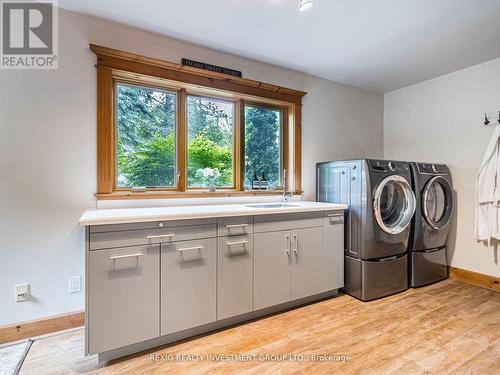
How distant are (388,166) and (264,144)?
1.33 metres

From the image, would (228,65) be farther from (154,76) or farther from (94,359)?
(94,359)

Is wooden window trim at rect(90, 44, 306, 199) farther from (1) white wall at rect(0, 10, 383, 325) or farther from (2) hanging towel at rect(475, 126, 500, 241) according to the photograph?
(2) hanging towel at rect(475, 126, 500, 241)

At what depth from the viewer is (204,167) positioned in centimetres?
264

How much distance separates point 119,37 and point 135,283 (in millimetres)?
1956

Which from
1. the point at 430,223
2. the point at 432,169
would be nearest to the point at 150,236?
the point at 430,223

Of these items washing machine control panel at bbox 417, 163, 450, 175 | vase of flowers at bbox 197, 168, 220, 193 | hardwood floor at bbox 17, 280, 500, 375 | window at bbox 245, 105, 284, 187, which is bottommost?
hardwood floor at bbox 17, 280, 500, 375

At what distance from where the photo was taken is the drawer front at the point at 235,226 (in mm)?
1936

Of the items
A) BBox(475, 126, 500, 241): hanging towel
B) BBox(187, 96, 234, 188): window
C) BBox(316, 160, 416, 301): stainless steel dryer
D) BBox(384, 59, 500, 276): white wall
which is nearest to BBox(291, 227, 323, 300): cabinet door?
BBox(316, 160, 416, 301): stainless steel dryer

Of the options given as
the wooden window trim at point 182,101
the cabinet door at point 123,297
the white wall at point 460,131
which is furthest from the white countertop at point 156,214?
the white wall at point 460,131

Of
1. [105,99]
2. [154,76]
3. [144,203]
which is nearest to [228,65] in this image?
[154,76]

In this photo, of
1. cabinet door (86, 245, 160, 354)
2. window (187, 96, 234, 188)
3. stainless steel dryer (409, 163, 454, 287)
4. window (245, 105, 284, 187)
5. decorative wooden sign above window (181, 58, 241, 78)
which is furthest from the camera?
window (245, 105, 284, 187)

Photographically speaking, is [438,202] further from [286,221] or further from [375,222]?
[286,221]

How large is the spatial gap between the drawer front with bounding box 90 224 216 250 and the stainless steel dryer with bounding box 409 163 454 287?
226 cm

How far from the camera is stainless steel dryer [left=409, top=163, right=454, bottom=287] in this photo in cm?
278
